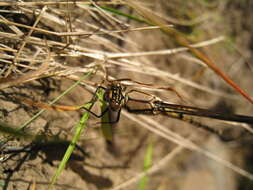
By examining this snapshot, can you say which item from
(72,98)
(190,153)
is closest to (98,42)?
(72,98)

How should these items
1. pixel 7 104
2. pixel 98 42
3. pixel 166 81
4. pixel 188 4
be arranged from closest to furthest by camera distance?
1. pixel 7 104
2. pixel 98 42
3. pixel 166 81
4. pixel 188 4

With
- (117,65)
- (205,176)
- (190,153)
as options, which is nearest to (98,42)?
(117,65)

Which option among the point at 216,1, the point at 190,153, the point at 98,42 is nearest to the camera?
the point at 98,42

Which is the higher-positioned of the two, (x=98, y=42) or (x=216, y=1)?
(x=216, y=1)

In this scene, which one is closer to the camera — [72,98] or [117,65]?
[72,98]

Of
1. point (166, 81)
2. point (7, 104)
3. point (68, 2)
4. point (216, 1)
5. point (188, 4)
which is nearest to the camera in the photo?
point (7, 104)

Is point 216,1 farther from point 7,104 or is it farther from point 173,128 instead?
point 7,104

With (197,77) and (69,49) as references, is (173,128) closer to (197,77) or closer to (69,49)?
(197,77)

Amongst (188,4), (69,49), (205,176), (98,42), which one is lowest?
(205,176)

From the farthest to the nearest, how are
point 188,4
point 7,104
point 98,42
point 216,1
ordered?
point 216,1, point 188,4, point 98,42, point 7,104
